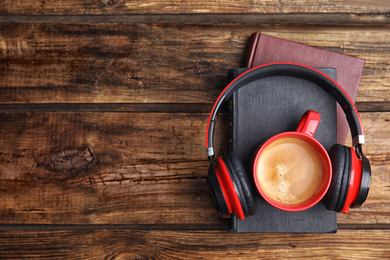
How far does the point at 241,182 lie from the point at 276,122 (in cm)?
15

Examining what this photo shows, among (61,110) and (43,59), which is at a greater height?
(43,59)

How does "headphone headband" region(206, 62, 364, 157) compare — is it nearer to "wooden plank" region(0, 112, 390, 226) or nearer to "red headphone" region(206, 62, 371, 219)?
"red headphone" region(206, 62, 371, 219)

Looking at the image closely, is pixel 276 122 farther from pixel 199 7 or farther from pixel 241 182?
pixel 199 7

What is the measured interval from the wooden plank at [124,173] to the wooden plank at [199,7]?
0.23 metres

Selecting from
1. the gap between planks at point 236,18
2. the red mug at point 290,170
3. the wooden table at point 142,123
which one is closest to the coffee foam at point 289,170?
the red mug at point 290,170

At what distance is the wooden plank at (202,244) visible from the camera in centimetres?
65

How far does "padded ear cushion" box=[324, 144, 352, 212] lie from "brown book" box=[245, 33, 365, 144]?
17 cm

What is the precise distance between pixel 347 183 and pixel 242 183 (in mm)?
179

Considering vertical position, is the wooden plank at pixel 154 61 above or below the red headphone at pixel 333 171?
above

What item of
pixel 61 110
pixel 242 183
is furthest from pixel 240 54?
pixel 61 110

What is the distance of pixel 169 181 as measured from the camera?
0.65m

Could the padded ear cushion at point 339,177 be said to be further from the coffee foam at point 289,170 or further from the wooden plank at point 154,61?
the wooden plank at point 154,61

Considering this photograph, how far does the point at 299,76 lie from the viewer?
571 millimetres

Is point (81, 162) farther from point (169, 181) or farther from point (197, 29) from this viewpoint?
point (197, 29)
